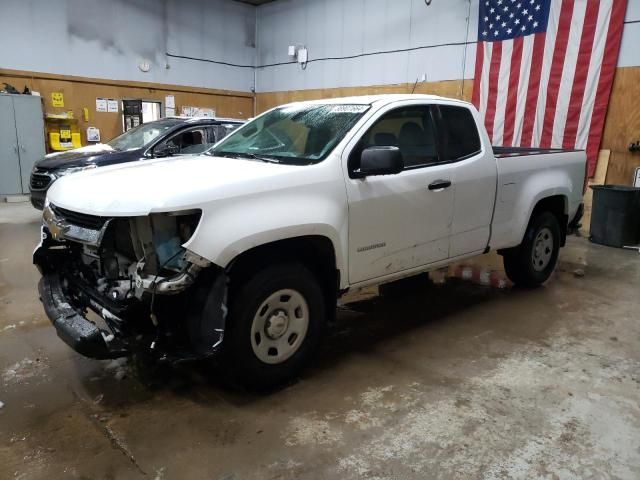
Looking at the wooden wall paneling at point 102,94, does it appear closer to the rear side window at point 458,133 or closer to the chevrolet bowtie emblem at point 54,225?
the chevrolet bowtie emblem at point 54,225

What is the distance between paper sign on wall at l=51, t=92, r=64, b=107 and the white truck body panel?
957cm

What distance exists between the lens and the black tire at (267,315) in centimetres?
261

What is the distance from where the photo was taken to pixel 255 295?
8.65 feet

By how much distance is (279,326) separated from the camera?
282cm

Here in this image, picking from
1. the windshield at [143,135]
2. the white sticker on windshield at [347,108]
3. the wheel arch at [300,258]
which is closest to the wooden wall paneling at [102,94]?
the windshield at [143,135]

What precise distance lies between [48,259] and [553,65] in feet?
27.5

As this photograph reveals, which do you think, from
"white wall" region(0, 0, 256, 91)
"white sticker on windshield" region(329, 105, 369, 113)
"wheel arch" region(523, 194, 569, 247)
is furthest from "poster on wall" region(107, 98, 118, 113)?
"wheel arch" region(523, 194, 569, 247)

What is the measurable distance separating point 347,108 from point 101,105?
→ 10.4 meters

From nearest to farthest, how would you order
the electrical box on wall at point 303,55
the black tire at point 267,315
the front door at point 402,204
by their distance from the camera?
the black tire at point 267,315 < the front door at point 402,204 < the electrical box on wall at point 303,55

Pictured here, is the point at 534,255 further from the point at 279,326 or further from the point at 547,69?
the point at 547,69

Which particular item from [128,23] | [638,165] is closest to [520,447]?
[638,165]

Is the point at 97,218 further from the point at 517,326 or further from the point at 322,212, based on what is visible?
the point at 517,326

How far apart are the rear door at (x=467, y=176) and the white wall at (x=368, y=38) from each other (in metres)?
5.37

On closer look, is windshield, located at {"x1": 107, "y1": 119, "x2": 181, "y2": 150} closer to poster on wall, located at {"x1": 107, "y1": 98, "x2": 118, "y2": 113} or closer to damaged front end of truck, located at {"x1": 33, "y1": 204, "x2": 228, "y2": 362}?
poster on wall, located at {"x1": 107, "y1": 98, "x2": 118, "y2": 113}
